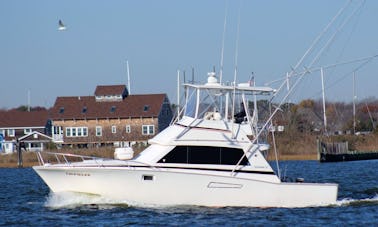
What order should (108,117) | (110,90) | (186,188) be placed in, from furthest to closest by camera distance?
(110,90), (108,117), (186,188)

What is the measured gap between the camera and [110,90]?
106 metres

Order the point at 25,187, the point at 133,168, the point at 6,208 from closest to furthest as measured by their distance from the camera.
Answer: the point at 133,168 < the point at 6,208 < the point at 25,187

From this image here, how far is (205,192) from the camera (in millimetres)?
29547

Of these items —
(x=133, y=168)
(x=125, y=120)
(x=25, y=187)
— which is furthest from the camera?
(x=125, y=120)

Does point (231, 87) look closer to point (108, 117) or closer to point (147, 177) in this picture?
point (147, 177)

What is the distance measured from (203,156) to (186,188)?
49.3 inches

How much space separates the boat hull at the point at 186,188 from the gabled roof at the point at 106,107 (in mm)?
71571

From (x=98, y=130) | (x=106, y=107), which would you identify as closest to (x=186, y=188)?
(x=98, y=130)

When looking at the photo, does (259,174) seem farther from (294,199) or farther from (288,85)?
(288,85)

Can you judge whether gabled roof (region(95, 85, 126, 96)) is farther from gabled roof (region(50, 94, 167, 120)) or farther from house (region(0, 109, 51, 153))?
house (region(0, 109, 51, 153))

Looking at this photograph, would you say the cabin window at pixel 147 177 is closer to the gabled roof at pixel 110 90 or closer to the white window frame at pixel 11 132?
the gabled roof at pixel 110 90

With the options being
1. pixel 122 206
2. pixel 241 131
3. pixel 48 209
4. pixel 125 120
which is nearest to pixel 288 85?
pixel 241 131

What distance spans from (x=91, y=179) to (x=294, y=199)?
6.98 m

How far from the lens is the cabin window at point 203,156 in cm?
2973
